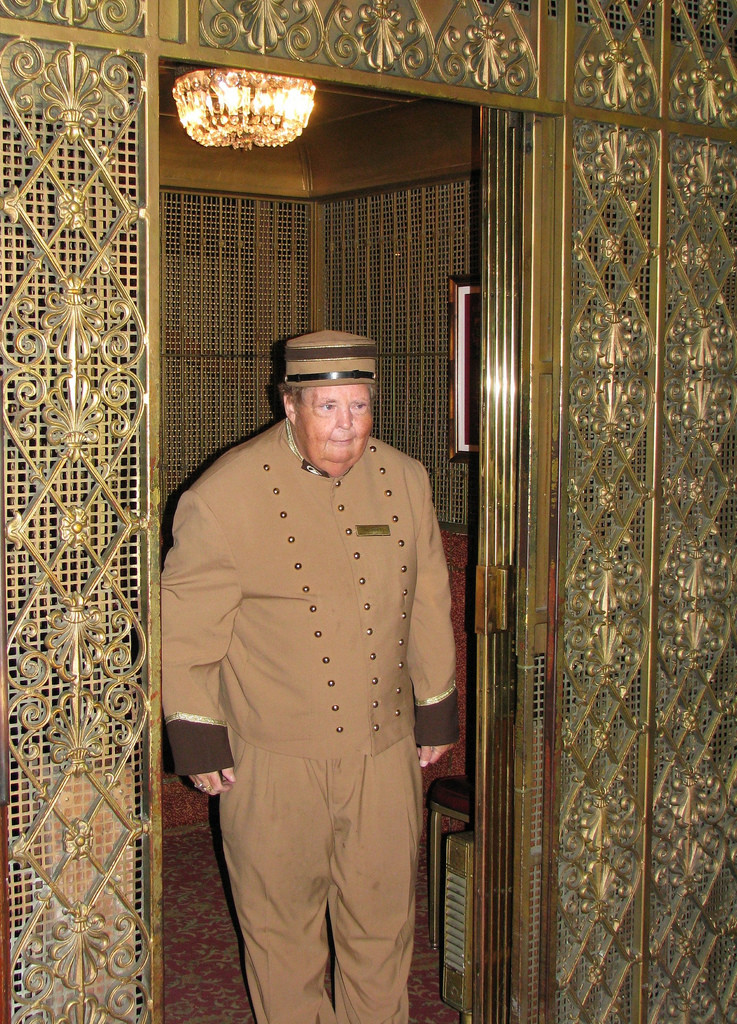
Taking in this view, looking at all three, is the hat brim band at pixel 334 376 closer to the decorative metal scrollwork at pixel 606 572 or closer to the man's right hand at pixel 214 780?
the decorative metal scrollwork at pixel 606 572

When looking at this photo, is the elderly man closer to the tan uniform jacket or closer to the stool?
the tan uniform jacket

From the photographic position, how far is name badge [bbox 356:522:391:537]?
3.09 meters

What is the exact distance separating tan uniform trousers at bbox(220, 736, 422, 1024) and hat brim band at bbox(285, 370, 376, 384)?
3.14ft

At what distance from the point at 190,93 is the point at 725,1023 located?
359cm

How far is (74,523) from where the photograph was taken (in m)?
2.37

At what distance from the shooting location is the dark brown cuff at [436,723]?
128 inches

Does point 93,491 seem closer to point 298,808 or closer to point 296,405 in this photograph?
point 296,405

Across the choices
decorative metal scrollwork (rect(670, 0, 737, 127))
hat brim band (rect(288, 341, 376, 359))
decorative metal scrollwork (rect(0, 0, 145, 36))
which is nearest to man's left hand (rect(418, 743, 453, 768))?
hat brim band (rect(288, 341, 376, 359))

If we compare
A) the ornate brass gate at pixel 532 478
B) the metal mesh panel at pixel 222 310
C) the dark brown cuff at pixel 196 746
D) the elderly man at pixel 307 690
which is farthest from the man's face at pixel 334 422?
the metal mesh panel at pixel 222 310

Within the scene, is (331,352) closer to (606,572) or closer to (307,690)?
(307,690)

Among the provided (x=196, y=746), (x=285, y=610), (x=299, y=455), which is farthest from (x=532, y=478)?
(x=196, y=746)

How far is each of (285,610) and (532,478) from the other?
730 mm

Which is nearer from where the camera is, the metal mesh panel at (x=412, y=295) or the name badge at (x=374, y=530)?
the name badge at (x=374, y=530)

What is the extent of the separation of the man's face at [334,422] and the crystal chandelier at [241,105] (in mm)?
1618
